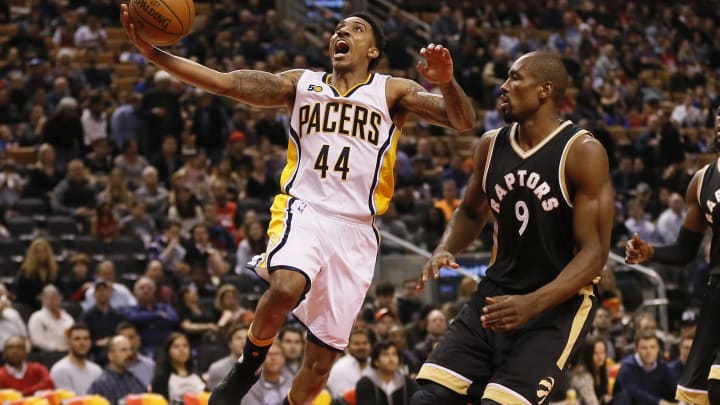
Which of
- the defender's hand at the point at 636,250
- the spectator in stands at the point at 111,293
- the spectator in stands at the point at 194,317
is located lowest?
the spectator in stands at the point at 194,317

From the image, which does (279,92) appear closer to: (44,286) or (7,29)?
(44,286)

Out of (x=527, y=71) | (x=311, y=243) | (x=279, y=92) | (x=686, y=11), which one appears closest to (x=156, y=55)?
(x=279, y=92)

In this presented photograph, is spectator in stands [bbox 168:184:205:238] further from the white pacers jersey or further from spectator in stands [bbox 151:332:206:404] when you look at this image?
the white pacers jersey

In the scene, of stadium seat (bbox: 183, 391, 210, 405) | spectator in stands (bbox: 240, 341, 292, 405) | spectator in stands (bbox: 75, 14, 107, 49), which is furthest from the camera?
spectator in stands (bbox: 75, 14, 107, 49)

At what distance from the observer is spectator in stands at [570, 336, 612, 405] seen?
36.5 ft

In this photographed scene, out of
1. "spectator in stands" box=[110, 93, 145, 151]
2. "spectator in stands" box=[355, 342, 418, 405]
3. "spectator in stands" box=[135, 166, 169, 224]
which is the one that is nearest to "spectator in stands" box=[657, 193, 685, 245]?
"spectator in stands" box=[135, 166, 169, 224]

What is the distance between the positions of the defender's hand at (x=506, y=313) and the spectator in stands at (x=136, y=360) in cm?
640

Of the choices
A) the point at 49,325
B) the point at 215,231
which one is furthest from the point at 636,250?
the point at 215,231

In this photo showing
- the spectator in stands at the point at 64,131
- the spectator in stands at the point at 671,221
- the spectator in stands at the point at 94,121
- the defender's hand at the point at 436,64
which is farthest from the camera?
the spectator in stands at the point at 671,221

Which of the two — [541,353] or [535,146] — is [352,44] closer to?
[535,146]

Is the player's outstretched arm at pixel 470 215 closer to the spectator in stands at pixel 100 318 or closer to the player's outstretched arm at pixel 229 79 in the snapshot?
the player's outstretched arm at pixel 229 79

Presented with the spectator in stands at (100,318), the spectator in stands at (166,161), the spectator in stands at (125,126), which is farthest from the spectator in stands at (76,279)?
the spectator in stands at (125,126)

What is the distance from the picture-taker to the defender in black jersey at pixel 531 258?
18.2 ft

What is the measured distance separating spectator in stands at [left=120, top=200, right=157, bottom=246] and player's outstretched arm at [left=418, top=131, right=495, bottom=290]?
27.6 ft
